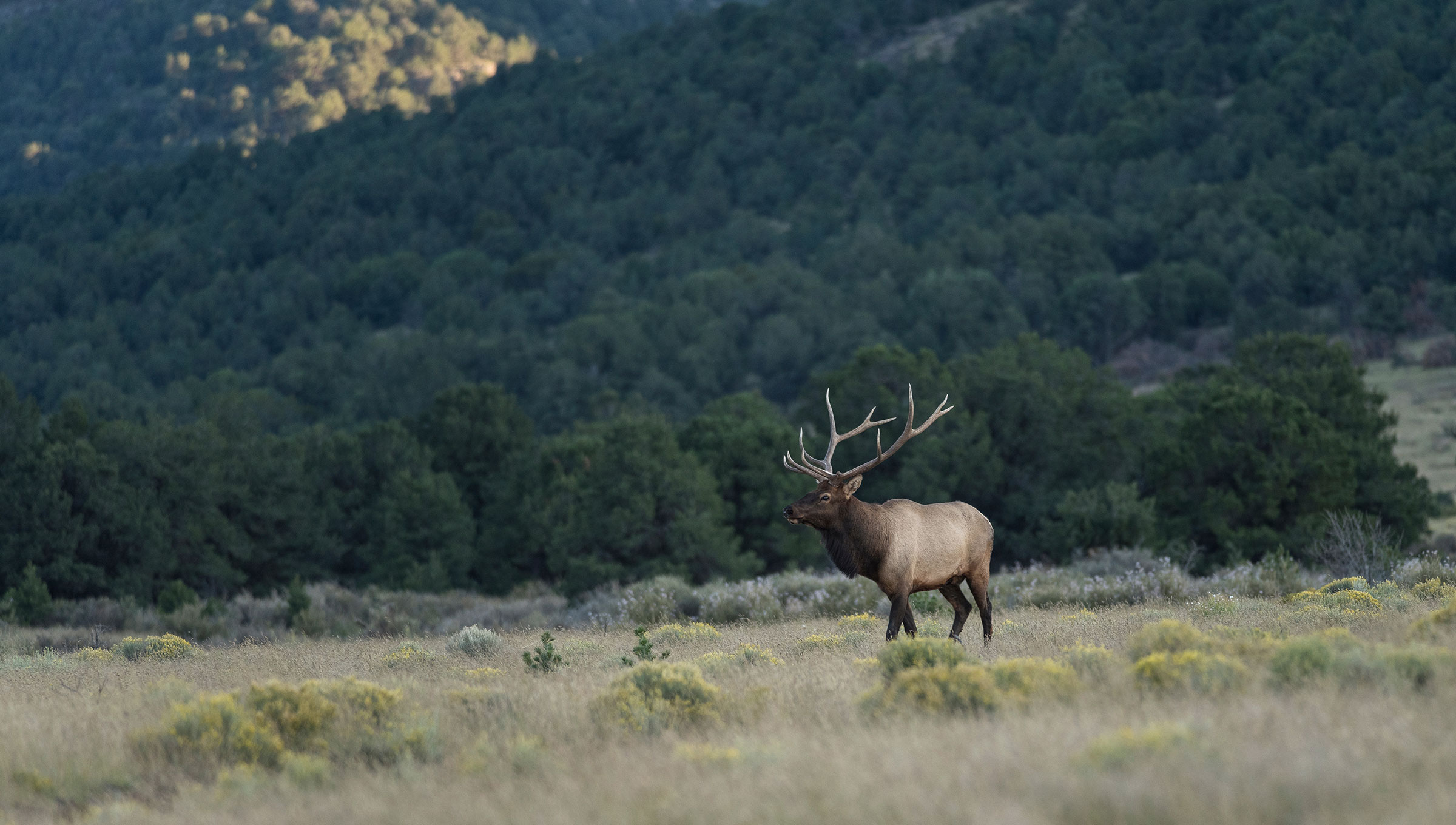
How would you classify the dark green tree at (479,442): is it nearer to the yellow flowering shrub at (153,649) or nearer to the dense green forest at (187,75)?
the yellow flowering shrub at (153,649)

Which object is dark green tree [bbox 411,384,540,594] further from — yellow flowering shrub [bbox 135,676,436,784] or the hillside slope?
yellow flowering shrub [bbox 135,676,436,784]

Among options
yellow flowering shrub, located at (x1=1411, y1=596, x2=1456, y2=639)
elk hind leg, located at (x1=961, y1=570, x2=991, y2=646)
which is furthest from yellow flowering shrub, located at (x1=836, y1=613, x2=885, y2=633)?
yellow flowering shrub, located at (x1=1411, y1=596, x2=1456, y2=639)

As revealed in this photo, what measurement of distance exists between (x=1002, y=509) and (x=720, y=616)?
27.2 metres

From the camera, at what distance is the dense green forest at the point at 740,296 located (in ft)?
130

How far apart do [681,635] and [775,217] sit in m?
115

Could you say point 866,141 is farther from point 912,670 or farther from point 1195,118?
point 912,670

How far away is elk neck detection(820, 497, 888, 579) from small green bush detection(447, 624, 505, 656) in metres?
4.36

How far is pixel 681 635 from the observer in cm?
1436

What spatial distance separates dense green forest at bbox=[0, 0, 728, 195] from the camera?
17325 centimetres

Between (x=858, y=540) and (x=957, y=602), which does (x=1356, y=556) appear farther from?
(x=858, y=540)

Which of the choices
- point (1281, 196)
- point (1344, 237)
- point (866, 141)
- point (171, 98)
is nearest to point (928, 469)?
point (1344, 237)

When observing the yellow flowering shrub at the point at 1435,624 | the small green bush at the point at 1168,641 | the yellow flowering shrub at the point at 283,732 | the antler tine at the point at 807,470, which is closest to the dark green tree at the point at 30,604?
the antler tine at the point at 807,470

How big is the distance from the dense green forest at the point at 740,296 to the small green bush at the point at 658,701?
2780 cm

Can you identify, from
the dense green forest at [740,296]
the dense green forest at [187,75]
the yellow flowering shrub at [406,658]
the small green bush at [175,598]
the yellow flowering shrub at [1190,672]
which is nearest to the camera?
the yellow flowering shrub at [1190,672]
